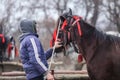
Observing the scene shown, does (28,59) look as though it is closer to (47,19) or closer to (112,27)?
(112,27)

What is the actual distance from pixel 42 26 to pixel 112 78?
1452 inches

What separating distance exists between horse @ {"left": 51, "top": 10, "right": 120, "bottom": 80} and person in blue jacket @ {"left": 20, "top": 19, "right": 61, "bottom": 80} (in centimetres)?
137

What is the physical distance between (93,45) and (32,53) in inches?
71.8

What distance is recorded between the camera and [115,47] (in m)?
7.68

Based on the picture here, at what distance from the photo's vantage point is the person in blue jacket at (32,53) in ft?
20.5

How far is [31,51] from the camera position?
246 inches

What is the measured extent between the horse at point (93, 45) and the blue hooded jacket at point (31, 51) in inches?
53.9

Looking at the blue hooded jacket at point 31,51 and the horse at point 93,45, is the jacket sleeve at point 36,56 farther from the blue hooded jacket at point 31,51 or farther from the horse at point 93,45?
the horse at point 93,45

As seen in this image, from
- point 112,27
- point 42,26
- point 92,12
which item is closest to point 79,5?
point 92,12

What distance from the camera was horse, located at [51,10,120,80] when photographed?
7.50 meters

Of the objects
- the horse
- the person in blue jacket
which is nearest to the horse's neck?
the horse

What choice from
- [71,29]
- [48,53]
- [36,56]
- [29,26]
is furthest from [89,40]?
[36,56]

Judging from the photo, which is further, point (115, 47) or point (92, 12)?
point (92, 12)

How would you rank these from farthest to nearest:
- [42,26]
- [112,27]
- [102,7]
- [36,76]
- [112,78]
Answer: [42,26], [112,27], [102,7], [112,78], [36,76]
